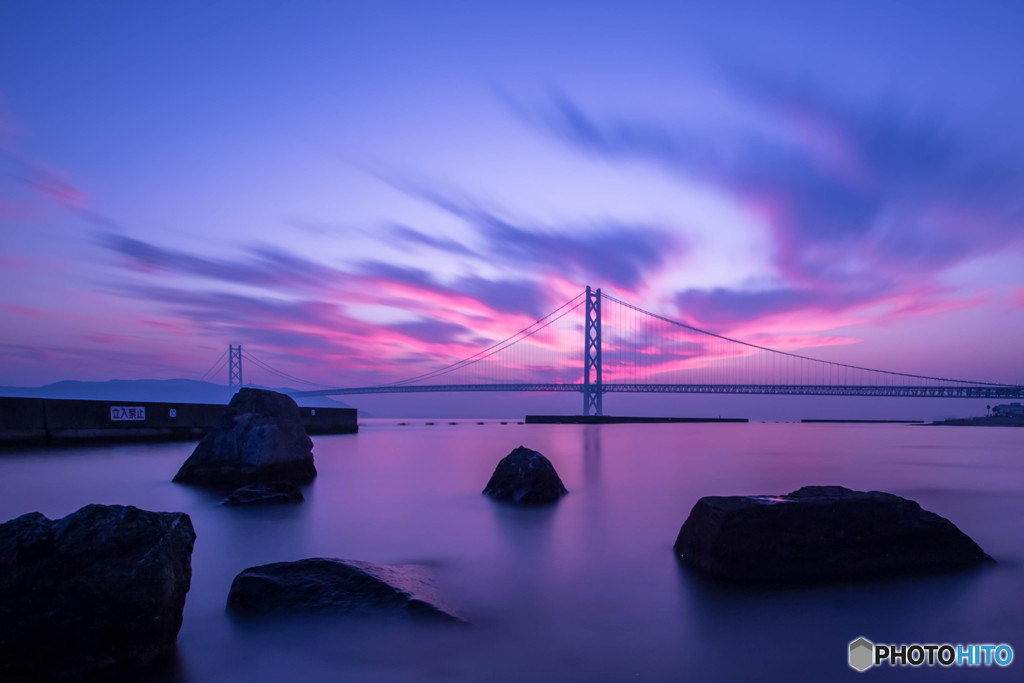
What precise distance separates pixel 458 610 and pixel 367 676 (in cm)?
91

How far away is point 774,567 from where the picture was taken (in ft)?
11.7

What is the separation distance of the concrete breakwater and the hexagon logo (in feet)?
53.0

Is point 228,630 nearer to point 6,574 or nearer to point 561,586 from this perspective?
point 6,574

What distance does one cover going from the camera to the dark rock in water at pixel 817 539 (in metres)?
3.59

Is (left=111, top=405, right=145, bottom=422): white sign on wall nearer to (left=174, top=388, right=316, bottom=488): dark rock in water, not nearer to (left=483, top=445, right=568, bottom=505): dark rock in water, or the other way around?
(left=174, top=388, right=316, bottom=488): dark rock in water

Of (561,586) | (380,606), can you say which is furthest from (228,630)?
(561,586)

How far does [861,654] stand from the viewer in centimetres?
271

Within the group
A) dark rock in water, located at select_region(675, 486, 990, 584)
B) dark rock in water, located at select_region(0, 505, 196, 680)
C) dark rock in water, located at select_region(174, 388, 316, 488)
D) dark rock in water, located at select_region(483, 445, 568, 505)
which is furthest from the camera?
dark rock in water, located at select_region(174, 388, 316, 488)

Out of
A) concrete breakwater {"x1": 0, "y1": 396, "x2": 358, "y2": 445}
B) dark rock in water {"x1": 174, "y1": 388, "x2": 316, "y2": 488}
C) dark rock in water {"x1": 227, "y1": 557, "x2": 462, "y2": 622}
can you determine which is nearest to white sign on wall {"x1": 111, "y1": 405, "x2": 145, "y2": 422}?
concrete breakwater {"x1": 0, "y1": 396, "x2": 358, "y2": 445}

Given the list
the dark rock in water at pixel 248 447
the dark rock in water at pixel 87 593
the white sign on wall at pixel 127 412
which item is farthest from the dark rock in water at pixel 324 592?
the white sign on wall at pixel 127 412

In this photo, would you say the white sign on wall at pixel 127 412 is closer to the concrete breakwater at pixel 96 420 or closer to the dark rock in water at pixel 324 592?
the concrete breakwater at pixel 96 420

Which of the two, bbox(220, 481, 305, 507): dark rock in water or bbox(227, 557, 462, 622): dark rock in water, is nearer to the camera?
Answer: bbox(227, 557, 462, 622): dark rock in water

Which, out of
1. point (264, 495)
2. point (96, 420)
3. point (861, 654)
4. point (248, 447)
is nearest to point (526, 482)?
point (264, 495)

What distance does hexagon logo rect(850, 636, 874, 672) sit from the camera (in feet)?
8.46
